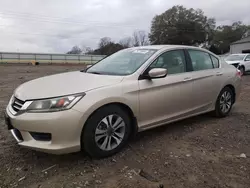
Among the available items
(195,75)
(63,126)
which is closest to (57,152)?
(63,126)

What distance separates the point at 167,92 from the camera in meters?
3.61

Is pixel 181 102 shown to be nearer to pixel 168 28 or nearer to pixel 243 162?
pixel 243 162

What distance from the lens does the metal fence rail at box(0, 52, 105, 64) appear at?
120ft

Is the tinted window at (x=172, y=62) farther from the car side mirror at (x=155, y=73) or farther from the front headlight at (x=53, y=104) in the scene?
the front headlight at (x=53, y=104)

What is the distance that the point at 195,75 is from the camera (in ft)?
13.5

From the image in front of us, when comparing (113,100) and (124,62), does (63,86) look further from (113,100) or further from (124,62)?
(124,62)

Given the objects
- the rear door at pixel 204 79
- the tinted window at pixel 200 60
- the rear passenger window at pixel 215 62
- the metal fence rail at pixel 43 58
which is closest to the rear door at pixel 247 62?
the rear passenger window at pixel 215 62

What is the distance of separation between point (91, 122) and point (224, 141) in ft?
6.97

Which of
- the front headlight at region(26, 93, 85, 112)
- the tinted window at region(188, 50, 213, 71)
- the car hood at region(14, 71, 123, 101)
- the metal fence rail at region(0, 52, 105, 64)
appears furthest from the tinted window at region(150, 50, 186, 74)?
the metal fence rail at region(0, 52, 105, 64)

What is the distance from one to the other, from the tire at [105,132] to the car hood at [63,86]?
→ 0.34 metres

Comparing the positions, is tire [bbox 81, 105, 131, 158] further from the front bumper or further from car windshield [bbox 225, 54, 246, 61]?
car windshield [bbox 225, 54, 246, 61]

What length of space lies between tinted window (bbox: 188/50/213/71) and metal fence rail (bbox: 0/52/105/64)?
34583 mm

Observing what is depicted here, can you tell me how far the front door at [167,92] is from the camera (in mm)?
3357

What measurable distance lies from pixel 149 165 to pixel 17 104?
1.76m
